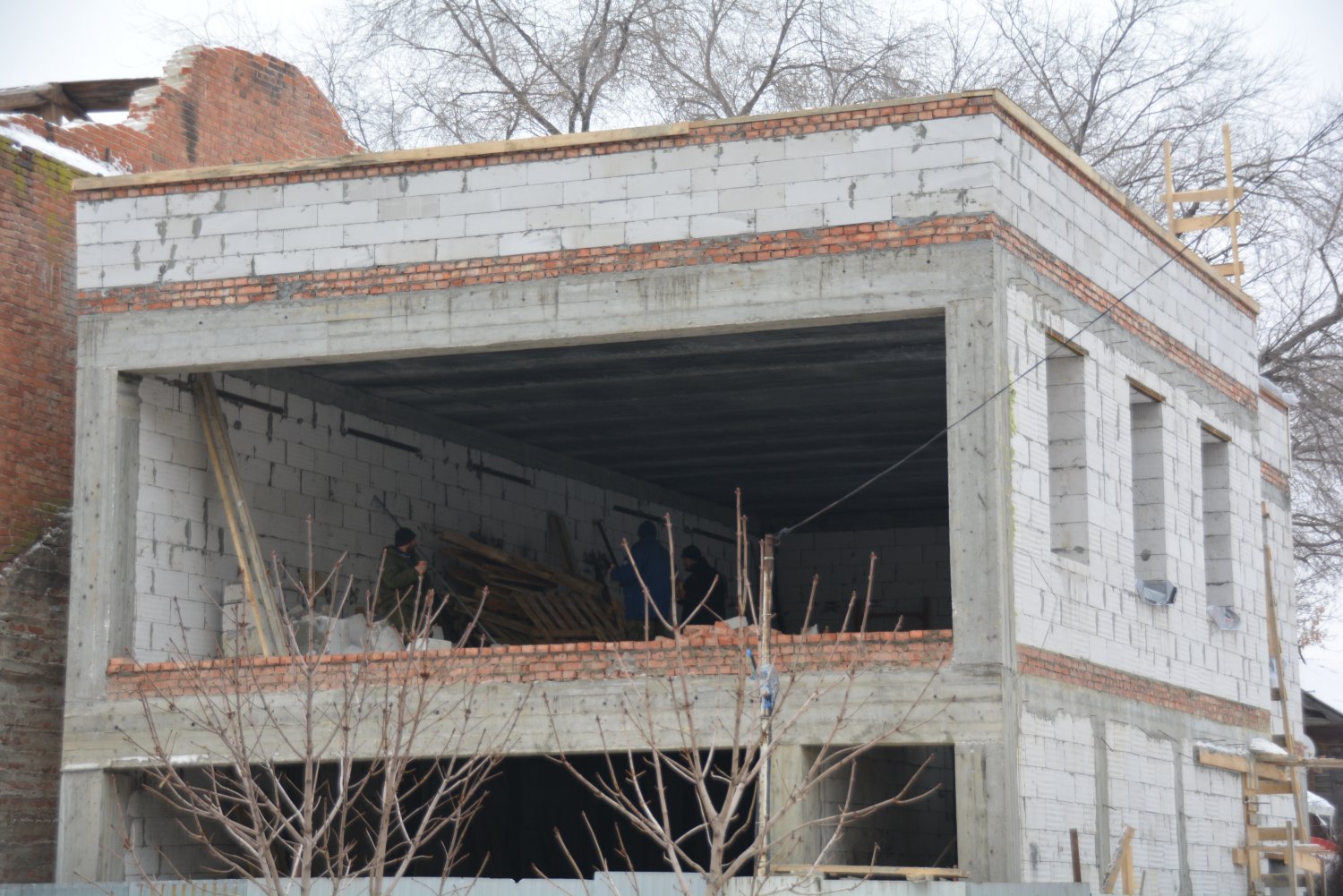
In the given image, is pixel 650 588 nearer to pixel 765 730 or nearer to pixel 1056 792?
pixel 1056 792

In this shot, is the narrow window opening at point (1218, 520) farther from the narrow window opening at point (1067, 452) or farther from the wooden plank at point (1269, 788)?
the narrow window opening at point (1067, 452)

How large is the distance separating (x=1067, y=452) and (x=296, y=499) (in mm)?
7492

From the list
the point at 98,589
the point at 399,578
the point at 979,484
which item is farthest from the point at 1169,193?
the point at 98,589

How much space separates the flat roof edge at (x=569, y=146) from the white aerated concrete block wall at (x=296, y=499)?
1.87 m

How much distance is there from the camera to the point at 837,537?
28.7 meters

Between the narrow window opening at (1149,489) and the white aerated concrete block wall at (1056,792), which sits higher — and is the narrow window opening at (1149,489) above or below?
above

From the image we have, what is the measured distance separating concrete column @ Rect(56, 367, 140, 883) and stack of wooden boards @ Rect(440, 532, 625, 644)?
4211 millimetres

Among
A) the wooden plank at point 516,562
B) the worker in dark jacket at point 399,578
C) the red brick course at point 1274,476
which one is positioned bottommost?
the worker in dark jacket at point 399,578

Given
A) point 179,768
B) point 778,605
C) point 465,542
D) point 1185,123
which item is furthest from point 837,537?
point 179,768

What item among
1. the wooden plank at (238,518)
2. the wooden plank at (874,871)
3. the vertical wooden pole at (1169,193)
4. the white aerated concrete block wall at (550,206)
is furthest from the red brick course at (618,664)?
the vertical wooden pole at (1169,193)

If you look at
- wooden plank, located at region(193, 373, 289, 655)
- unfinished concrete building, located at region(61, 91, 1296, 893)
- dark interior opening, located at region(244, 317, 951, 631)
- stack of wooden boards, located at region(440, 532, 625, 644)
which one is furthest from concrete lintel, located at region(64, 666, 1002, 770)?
stack of wooden boards, located at region(440, 532, 625, 644)

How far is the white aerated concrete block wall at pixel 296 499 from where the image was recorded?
17.5m

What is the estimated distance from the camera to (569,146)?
16156 millimetres

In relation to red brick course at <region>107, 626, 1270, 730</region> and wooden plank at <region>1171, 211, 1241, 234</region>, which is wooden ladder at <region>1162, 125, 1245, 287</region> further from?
red brick course at <region>107, 626, 1270, 730</region>
